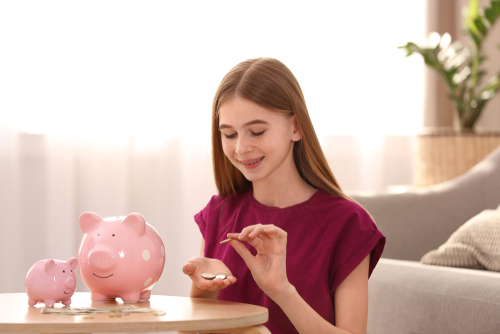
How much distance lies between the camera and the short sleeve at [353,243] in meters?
1.14

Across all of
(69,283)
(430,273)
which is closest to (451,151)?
(430,273)

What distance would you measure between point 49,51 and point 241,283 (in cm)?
144

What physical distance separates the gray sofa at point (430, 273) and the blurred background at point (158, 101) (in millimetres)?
543

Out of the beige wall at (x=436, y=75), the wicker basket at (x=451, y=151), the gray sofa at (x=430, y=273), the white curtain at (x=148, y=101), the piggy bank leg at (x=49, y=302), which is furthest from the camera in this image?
the beige wall at (x=436, y=75)

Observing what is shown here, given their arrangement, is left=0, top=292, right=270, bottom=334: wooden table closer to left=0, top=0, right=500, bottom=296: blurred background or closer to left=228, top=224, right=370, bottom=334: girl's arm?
left=228, top=224, right=370, bottom=334: girl's arm

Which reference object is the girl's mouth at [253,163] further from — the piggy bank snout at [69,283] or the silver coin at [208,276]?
the piggy bank snout at [69,283]

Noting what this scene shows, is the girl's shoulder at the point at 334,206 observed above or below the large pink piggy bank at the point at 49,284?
above

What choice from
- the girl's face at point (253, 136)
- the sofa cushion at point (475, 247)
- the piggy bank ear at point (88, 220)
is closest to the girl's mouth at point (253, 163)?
the girl's face at point (253, 136)

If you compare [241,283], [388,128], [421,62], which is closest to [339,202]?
[241,283]

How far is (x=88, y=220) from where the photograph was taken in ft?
3.36

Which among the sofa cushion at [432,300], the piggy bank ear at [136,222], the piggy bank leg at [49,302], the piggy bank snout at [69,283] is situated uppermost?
the piggy bank ear at [136,222]

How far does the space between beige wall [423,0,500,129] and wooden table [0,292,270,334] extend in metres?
2.25

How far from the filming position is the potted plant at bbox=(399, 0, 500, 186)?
245 cm

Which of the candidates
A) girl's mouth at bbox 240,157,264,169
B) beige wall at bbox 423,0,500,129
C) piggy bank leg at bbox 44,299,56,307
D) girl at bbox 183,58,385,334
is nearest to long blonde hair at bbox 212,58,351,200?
girl at bbox 183,58,385,334
